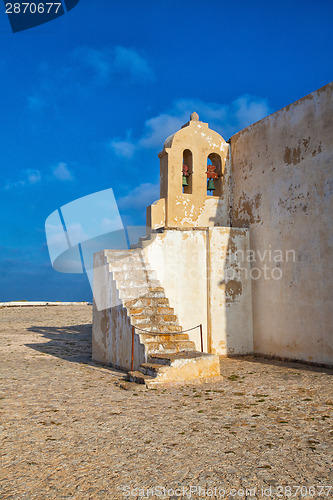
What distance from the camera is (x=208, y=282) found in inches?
429

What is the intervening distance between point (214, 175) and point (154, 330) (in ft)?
19.1

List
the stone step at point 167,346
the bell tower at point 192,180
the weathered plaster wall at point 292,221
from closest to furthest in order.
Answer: the stone step at point 167,346 → the weathered plaster wall at point 292,221 → the bell tower at point 192,180

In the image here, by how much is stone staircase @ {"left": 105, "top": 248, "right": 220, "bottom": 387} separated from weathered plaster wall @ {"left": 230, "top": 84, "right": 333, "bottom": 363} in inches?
127

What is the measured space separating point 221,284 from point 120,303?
3.25m

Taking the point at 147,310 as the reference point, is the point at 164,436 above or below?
below

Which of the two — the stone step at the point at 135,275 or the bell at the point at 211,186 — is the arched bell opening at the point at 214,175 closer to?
the bell at the point at 211,186

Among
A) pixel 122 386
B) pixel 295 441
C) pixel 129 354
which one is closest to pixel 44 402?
pixel 122 386

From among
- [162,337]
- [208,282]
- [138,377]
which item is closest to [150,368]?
[138,377]

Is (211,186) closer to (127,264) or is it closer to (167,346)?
(127,264)

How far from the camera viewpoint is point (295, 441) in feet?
14.5

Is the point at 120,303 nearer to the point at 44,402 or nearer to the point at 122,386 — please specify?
the point at 122,386

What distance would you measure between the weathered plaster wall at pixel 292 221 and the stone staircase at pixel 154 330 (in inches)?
127

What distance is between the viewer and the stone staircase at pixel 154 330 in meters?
7.11

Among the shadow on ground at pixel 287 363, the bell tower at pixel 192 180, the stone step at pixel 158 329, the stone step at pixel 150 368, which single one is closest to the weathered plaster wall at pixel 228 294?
the shadow on ground at pixel 287 363
